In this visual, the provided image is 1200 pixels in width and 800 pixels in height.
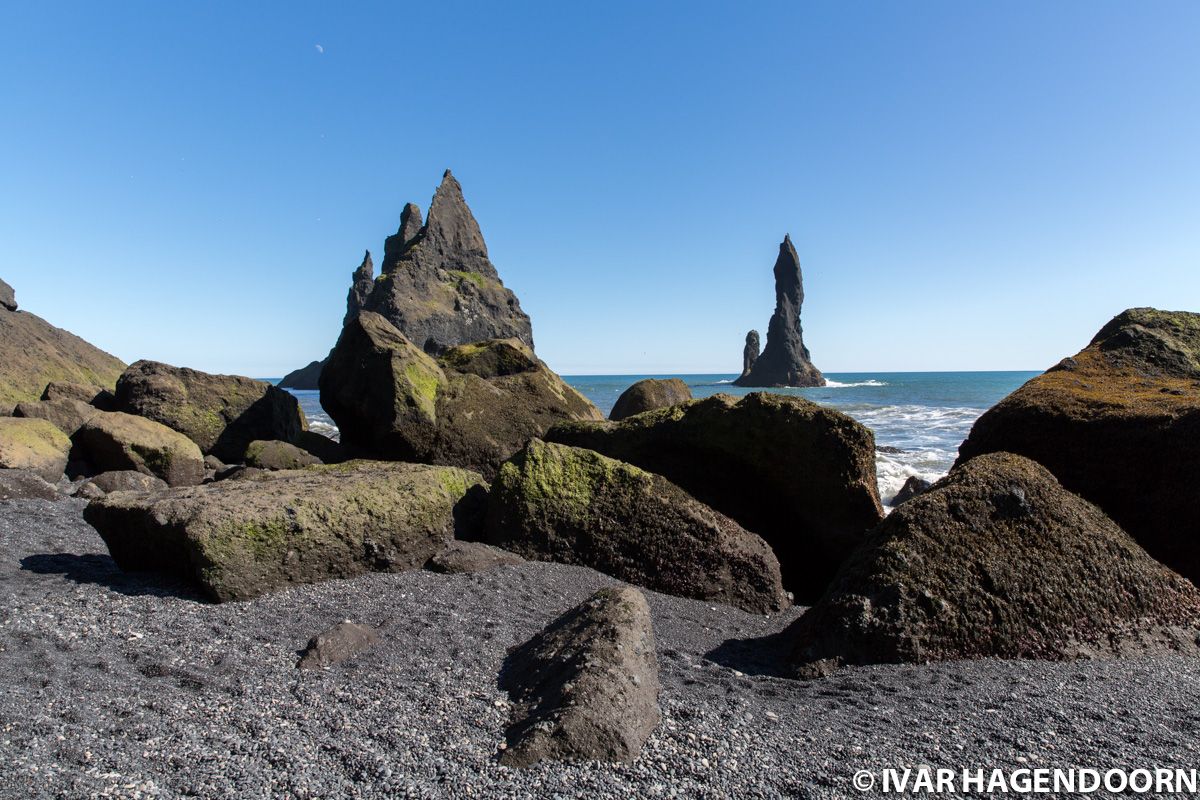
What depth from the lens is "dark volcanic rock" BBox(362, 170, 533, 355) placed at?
253ft

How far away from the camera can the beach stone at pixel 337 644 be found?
4.33 meters

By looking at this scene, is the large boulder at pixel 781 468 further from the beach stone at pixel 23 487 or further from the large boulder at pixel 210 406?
the large boulder at pixel 210 406

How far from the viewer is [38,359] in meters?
20.7

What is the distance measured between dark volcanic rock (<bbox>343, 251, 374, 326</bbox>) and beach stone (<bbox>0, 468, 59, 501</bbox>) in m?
100

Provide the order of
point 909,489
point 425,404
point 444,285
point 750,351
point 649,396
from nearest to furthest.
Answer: point 425,404 → point 909,489 → point 649,396 → point 444,285 → point 750,351

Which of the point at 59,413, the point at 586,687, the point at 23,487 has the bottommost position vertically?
the point at 586,687

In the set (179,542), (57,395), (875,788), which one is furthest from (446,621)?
(57,395)

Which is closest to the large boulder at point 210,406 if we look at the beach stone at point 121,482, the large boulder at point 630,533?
the beach stone at point 121,482

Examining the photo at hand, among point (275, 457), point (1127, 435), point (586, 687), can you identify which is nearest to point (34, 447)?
point (275, 457)

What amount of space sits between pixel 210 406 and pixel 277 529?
35.3 ft

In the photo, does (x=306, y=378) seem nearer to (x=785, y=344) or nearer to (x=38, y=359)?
(x=785, y=344)

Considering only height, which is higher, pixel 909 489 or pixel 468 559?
pixel 468 559

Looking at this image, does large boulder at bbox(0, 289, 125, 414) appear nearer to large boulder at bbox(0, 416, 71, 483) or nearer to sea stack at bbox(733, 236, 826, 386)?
large boulder at bbox(0, 416, 71, 483)

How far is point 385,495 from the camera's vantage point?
6.32 meters
